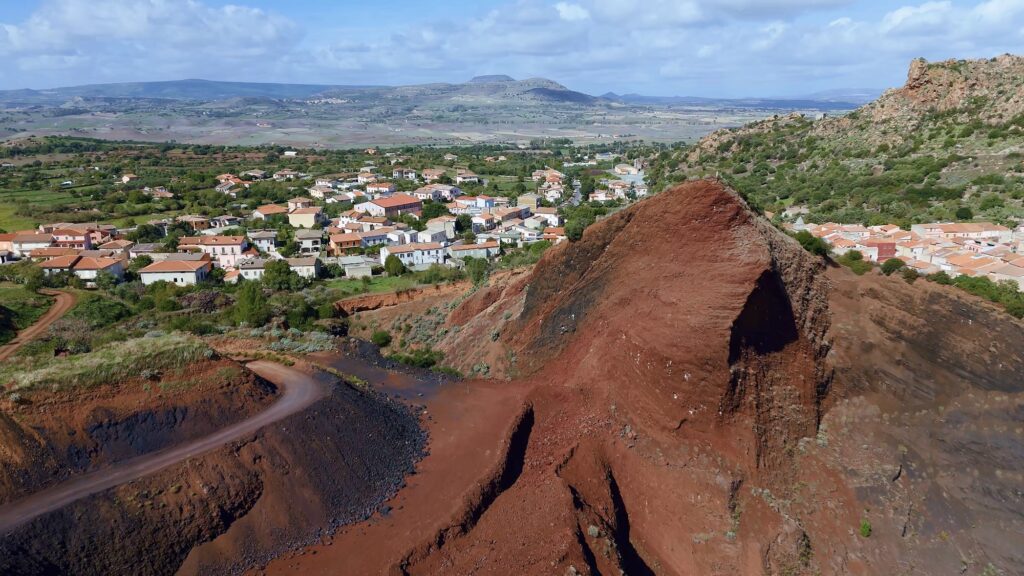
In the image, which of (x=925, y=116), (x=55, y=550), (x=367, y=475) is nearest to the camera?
(x=55, y=550)

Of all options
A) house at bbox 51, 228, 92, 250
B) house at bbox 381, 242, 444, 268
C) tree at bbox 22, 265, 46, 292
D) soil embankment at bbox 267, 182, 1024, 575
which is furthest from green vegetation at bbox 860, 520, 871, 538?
house at bbox 51, 228, 92, 250

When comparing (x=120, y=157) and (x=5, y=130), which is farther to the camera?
(x=5, y=130)

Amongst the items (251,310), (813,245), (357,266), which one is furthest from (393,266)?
(813,245)

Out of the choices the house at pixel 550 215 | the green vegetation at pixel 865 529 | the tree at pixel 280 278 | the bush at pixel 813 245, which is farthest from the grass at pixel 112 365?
the house at pixel 550 215

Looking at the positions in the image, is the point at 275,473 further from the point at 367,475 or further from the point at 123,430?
the point at 123,430

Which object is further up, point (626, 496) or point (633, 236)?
point (633, 236)

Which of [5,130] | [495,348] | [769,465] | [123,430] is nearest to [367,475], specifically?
[123,430]

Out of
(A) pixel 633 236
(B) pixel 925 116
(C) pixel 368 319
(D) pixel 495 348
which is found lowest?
(C) pixel 368 319

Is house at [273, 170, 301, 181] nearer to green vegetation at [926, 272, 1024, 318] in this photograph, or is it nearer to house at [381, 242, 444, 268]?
house at [381, 242, 444, 268]
